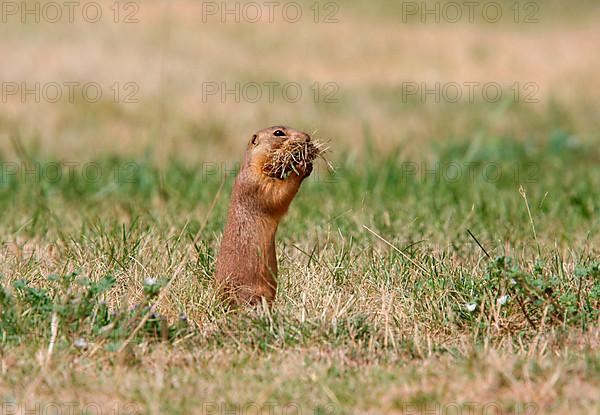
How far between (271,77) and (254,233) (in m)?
8.30

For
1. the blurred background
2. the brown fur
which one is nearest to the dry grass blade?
the brown fur

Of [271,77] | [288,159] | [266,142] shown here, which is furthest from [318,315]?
[271,77]

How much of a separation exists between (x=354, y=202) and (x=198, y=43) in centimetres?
703

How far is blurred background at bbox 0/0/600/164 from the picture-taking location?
10578 mm

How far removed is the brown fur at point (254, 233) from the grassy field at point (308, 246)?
0.12m

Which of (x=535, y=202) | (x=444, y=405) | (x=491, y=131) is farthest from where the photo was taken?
(x=491, y=131)

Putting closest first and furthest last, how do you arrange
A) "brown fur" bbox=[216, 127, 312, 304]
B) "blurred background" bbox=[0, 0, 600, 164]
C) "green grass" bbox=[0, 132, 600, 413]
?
1. "green grass" bbox=[0, 132, 600, 413]
2. "brown fur" bbox=[216, 127, 312, 304]
3. "blurred background" bbox=[0, 0, 600, 164]

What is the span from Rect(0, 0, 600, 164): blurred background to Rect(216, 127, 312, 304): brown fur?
419 centimetres

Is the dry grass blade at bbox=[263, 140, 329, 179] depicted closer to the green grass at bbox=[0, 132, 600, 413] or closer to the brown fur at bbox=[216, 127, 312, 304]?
the brown fur at bbox=[216, 127, 312, 304]

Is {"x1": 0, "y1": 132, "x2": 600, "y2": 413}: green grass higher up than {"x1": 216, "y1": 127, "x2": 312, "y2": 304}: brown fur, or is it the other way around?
{"x1": 216, "y1": 127, "x2": 312, "y2": 304}: brown fur

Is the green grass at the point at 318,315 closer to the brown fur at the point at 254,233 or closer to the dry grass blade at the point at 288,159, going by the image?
the brown fur at the point at 254,233

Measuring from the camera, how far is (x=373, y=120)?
448 inches

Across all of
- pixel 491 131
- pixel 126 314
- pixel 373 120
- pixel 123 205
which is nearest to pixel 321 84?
pixel 373 120

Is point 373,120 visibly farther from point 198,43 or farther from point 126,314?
point 126,314
